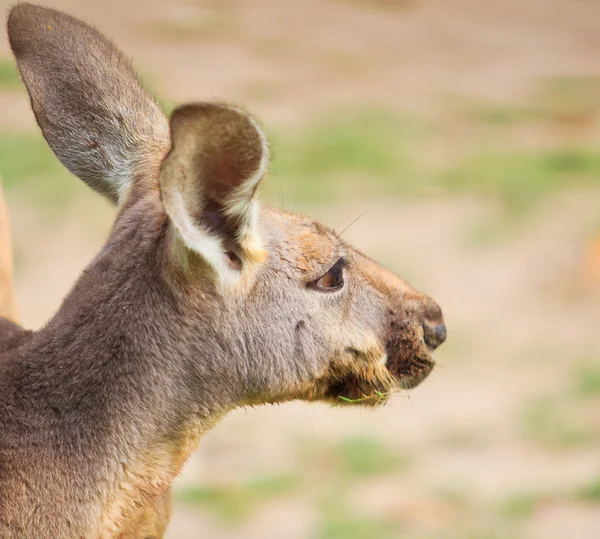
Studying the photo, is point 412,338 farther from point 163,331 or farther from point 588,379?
point 588,379

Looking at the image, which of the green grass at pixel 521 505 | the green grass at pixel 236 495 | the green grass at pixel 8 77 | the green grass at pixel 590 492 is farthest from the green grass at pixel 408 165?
the green grass at pixel 521 505

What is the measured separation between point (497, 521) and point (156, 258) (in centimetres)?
338

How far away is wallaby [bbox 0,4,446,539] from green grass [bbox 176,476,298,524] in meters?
2.55

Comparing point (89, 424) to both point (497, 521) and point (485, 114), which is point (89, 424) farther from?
point (485, 114)

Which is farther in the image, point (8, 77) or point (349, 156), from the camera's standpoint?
point (8, 77)

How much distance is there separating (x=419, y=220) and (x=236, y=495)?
3.65 metres

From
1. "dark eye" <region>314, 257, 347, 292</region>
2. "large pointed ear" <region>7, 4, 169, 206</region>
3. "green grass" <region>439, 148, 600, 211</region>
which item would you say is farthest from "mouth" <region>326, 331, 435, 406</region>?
"green grass" <region>439, 148, 600, 211</region>

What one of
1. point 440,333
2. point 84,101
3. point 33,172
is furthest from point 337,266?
point 33,172

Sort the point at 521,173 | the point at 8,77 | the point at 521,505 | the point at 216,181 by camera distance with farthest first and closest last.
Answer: the point at 8,77
the point at 521,173
the point at 521,505
the point at 216,181

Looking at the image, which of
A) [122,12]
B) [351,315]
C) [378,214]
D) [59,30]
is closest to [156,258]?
[351,315]

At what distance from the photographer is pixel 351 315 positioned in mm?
2766

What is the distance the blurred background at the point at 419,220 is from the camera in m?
5.51

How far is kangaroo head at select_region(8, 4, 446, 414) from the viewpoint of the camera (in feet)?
7.56

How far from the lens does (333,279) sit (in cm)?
276
